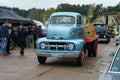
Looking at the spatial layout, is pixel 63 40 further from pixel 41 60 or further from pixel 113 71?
pixel 113 71

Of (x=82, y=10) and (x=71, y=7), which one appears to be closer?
(x=71, y=7)

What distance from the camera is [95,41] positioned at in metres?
20.5

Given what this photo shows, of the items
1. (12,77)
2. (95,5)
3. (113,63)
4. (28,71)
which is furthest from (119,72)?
(95,5)

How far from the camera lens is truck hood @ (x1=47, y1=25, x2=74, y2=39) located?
640 inches

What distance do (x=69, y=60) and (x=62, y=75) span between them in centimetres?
502

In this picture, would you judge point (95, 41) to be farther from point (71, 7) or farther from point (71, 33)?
point (71, 7)

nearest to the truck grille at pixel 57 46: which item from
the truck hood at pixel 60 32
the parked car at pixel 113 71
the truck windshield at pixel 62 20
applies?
the truck hood at pixel 60 32

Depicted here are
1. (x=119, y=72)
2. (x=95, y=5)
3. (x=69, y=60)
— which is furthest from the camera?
(x=95, y=5)

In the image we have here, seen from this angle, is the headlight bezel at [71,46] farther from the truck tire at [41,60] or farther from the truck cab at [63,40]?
the truck tire at [41,60]

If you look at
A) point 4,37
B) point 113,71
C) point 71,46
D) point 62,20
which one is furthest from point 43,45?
point 113,71

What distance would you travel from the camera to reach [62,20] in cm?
1733

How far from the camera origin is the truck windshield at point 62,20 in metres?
17.3

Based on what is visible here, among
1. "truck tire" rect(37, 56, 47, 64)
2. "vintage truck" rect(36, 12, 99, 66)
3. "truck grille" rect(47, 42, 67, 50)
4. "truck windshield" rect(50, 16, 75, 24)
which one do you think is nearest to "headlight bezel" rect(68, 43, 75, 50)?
"vintage truck" rect(36, 12, 99, 66)

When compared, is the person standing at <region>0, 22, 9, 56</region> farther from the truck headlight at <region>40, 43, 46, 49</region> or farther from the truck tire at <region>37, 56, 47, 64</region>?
the truck headlight at <region>40, 43, 46, 49</region>
